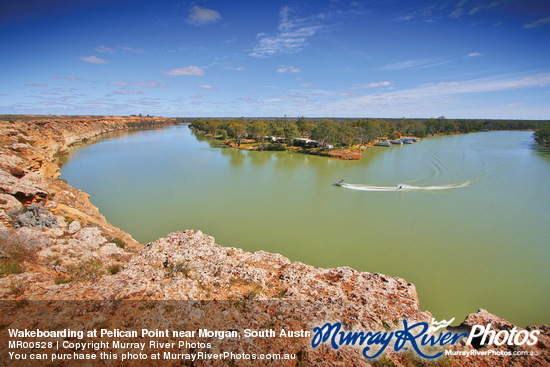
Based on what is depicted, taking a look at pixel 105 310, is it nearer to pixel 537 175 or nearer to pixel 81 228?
pixel 81 228

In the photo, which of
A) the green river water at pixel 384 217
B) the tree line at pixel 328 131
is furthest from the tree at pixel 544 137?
the green river water at pixel 384 217

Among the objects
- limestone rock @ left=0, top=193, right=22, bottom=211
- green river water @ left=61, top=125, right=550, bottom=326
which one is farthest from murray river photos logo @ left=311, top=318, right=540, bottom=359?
limestone rock @ left=0, top=193, right=22, bottom=211

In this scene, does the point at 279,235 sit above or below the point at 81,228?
below

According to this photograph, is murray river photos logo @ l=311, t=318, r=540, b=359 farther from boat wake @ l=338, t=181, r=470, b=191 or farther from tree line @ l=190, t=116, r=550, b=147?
tree line @ l=190, t=116, r=550, b=147

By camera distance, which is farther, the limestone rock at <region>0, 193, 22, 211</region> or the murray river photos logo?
the limestone rock at <region>0, 193, 22, 211</region>

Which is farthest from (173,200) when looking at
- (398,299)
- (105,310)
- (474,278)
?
(474,278)

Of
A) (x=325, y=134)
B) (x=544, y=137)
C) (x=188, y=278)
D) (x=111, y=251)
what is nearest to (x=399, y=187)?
(x=188, y=278)
